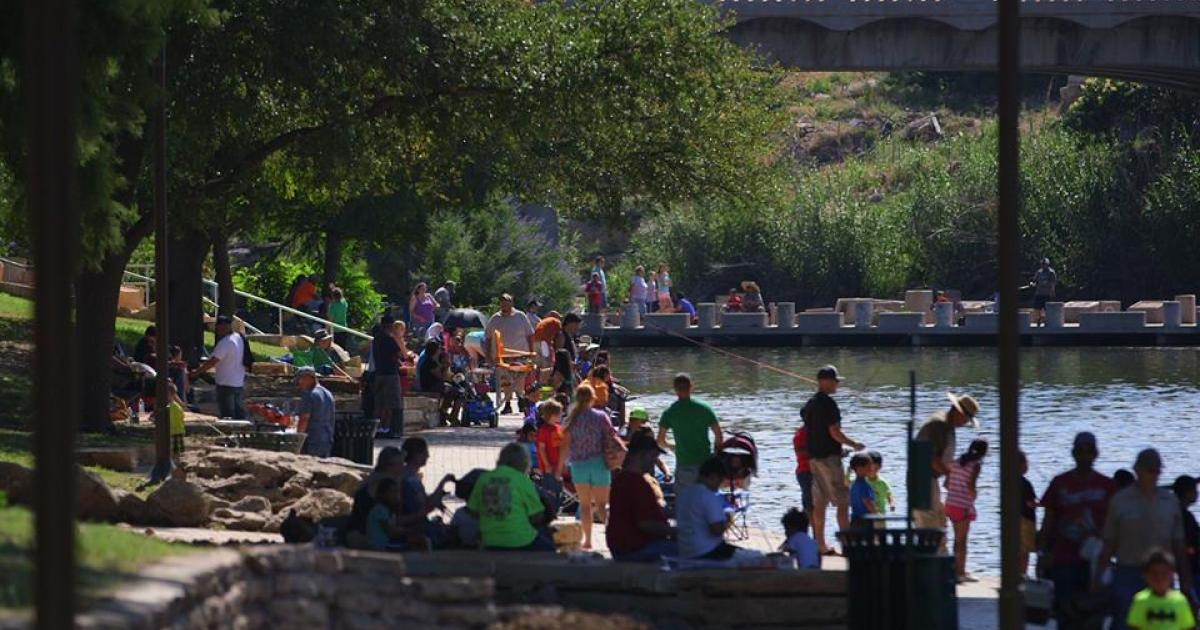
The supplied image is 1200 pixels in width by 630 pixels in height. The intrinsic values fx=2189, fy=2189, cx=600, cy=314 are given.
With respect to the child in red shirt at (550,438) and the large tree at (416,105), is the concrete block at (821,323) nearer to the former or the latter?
the large tree at (416,105)

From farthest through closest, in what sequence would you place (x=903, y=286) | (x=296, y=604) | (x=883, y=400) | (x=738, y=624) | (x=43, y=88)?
(x=903, y=286)
(x=883, y=400)
(x=738, y=624)
(x=296, y=604)
(x=43, y=88)

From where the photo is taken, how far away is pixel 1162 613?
12523 millimetres

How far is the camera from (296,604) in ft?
38.1

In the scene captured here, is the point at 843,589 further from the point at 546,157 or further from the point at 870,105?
the point at 870,105

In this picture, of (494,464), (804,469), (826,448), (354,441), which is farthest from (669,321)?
(826,448)

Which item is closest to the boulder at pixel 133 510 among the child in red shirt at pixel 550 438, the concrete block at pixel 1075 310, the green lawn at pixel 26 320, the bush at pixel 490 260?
the child in red shirt at pixel 550 438

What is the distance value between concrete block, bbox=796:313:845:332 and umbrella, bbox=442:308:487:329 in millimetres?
17936

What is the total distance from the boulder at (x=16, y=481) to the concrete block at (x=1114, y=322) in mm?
38416

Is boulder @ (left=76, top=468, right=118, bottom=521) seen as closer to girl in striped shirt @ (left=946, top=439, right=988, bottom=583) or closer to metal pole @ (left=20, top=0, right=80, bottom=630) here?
girl in striped shirt @ (left=946, top=439, right=988, bottom=583)

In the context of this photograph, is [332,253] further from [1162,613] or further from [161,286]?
[1162,613]

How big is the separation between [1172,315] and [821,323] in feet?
27.0

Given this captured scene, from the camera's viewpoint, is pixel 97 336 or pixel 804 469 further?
pixel 97 336

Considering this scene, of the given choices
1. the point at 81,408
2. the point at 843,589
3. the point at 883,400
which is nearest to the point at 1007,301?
the point at 843,589

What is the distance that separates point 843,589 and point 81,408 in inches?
464
